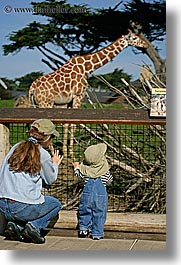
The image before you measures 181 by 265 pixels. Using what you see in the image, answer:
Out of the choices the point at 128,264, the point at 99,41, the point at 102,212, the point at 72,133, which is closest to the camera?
the point at 128,264

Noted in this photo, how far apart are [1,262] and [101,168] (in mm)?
751

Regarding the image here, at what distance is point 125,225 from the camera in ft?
11.5

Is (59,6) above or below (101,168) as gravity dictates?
above

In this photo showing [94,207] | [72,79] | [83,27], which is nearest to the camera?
[94,207]

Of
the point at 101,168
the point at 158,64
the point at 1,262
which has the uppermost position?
the point at 158,64

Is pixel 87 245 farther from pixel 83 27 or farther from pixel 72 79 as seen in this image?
pixel 83 27

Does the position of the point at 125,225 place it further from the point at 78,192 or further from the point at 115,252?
the point at 78,192

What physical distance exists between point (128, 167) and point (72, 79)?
1.35 meters

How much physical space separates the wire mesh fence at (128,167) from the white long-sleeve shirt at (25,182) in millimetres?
927

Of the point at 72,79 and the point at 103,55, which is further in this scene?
the point at 103,55

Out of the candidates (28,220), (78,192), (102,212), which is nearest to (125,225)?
(102,212)

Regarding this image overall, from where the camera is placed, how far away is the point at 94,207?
137 inches

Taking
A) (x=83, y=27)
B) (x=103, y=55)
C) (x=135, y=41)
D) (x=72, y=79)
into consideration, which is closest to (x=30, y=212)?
(x=72, y=79)

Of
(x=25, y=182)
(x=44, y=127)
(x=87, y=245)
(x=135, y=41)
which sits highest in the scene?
(x=135, y=41)
